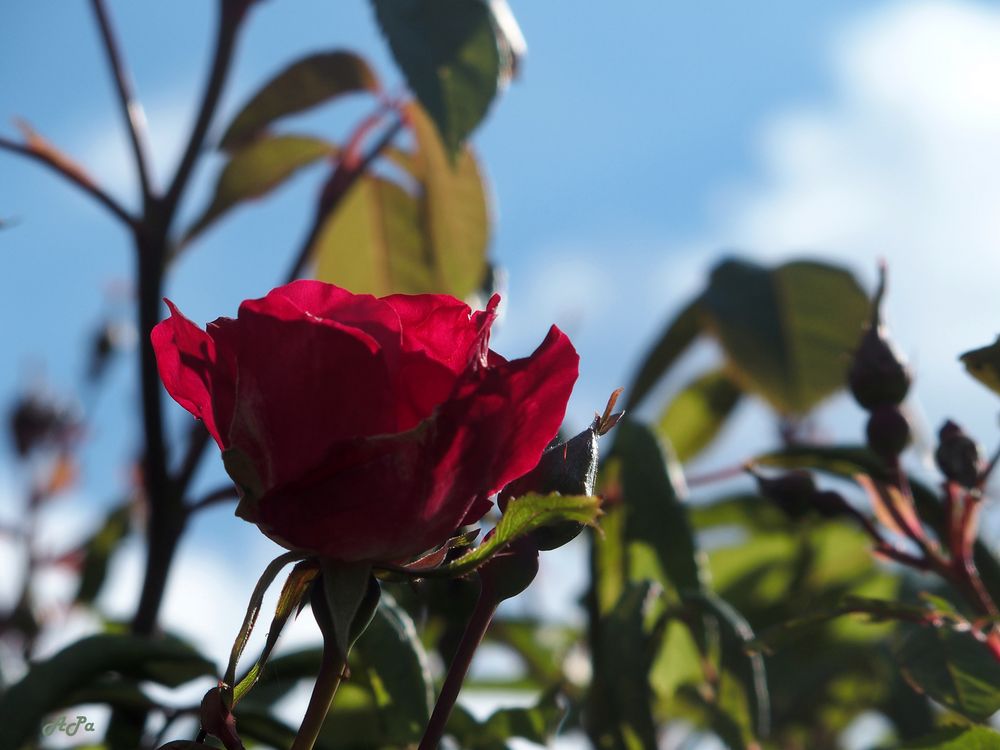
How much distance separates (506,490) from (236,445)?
0.39ft

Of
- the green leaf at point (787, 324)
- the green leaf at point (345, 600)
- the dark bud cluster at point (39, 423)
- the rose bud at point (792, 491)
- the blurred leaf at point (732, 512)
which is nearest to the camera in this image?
the green leaf at point (345, 600)

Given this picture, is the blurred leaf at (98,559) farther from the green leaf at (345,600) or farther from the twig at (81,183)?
the green leaf at (345,600)

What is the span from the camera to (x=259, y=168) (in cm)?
112

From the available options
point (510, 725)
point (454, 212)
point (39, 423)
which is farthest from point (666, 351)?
point (39, 423)

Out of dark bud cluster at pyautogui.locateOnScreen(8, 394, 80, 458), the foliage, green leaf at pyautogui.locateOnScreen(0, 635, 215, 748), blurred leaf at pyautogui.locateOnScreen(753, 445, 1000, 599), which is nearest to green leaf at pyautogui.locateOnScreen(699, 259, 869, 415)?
the foliage

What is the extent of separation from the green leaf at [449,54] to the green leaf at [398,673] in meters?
0.32

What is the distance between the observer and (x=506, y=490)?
19.9 inches

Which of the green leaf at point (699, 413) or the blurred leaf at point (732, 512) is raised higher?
the green leaf at point (699, 413)

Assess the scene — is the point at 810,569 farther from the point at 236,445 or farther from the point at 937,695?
the point at 236,445

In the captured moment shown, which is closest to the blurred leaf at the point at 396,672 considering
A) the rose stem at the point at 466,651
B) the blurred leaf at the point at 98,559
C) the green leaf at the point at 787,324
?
the rose stem at the point at 466,651

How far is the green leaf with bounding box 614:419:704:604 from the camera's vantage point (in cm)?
94

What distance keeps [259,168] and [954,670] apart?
771 mm

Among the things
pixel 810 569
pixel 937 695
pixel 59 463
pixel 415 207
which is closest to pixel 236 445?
pixel 937 695

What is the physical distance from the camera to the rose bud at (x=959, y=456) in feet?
2.22
